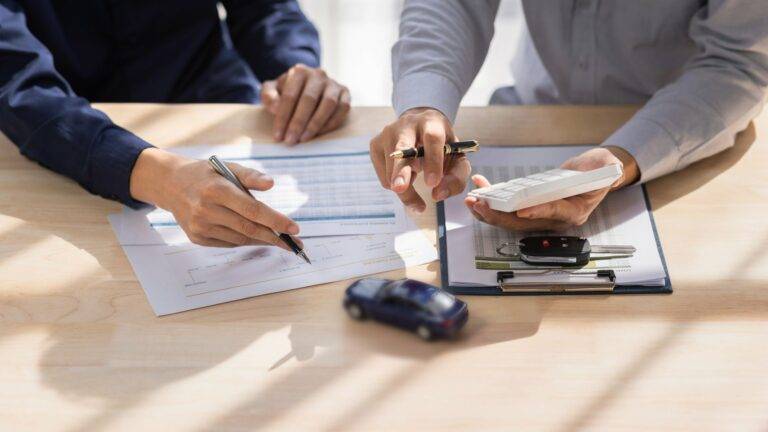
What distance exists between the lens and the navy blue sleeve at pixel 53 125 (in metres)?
1.19

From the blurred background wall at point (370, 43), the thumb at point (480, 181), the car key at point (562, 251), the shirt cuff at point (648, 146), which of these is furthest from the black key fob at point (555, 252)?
the blurred background wall at point (370, 43)

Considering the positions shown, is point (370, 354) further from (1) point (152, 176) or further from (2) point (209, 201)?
(1) point (152, 176)

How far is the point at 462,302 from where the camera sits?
979 millimetres

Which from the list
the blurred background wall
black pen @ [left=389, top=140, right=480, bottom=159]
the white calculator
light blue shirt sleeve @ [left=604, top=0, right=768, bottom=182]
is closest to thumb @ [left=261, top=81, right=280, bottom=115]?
black pen @ [left=389, top=140, right=480, bottom=159]

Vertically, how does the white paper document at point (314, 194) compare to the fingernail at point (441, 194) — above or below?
below

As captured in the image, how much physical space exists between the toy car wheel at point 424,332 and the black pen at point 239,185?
20 cm

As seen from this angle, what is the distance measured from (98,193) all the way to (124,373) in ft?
1.26

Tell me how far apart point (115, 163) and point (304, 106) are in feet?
1.09

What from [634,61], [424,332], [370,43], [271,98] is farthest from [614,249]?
[370,43]

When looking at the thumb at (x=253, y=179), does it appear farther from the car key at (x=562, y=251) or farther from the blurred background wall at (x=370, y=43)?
the blurred background wall at (x=370, y=43)

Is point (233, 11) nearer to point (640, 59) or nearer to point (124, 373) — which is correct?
point (640, 59)

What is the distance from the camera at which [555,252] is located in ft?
3.47

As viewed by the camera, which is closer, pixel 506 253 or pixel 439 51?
pixel 506 253

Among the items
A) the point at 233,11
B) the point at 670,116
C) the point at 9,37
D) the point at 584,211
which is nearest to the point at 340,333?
the point at 584,211
